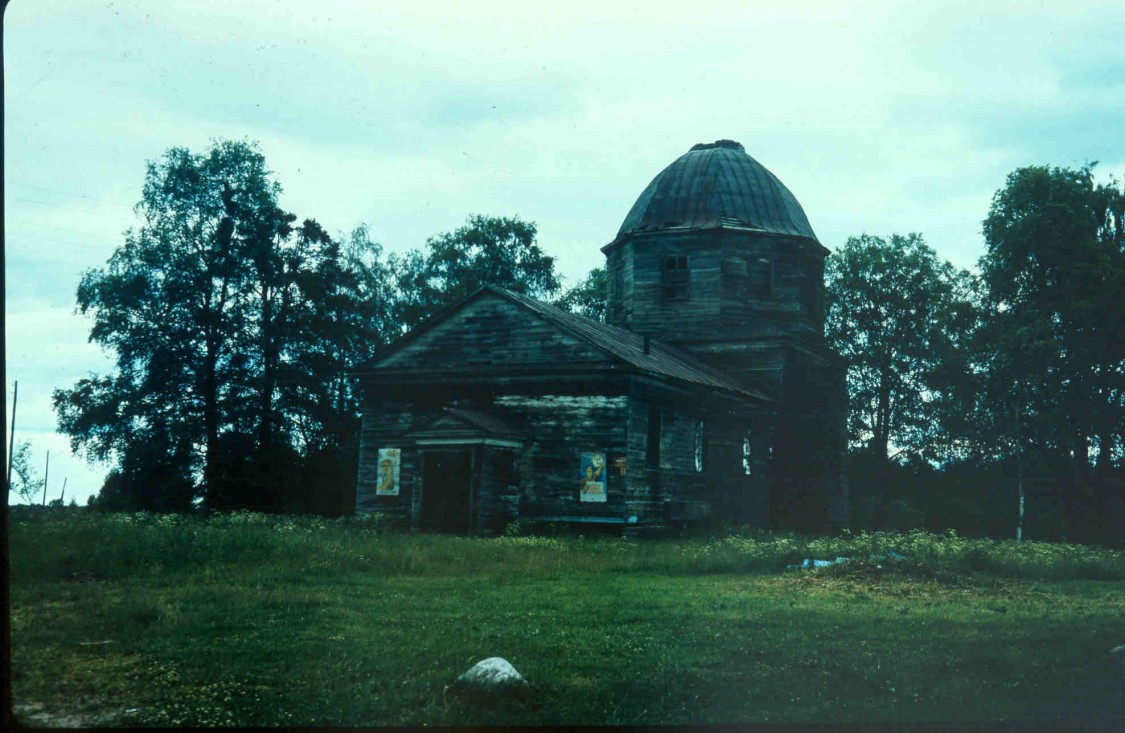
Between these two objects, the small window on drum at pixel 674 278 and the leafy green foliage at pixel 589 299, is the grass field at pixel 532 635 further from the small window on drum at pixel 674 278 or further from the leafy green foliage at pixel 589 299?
the leafy green foliage at pixel 589 299

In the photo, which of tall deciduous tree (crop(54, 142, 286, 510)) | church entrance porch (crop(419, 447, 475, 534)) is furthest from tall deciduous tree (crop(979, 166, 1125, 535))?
tall deciduous tree (crop(54, 142, 286, 510))

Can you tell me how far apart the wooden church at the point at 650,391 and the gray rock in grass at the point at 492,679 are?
19.2 metres

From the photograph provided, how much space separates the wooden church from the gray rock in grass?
755 inches

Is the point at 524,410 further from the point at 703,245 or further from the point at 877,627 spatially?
the point at 877,627

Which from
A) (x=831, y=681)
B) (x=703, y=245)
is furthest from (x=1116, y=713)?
(x=703, y=245)

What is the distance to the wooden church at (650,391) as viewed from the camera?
2755 centimetres

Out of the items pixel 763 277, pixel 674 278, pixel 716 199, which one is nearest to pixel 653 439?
pixel 674 278

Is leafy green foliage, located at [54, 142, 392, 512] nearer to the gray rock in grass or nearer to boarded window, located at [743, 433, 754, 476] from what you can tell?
boarded window, located at [743, 433, 754, 476]

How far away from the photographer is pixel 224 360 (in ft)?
121

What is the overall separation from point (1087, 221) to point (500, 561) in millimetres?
27914

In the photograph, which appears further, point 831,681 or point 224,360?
point 224,360

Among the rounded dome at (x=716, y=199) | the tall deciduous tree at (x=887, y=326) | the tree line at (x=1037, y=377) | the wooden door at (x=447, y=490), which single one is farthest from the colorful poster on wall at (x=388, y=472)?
Answer: the tall deciduous tree at (x=887, y=326)

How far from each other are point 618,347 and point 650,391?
1531 mm

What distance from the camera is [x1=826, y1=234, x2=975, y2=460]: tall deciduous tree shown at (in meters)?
51.4
